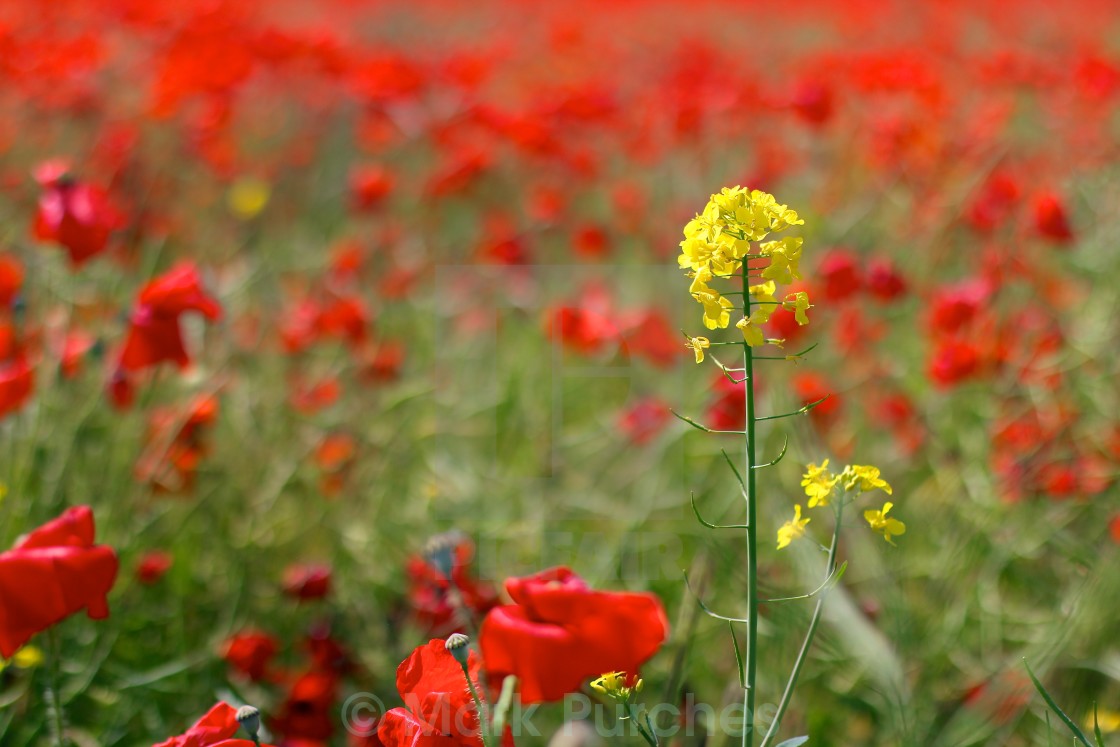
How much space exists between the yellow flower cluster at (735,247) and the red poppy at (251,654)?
66 centimetres

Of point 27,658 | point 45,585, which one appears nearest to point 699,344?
point 45,585

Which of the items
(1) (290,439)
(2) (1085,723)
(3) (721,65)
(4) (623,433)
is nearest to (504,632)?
(2) (1085,723)

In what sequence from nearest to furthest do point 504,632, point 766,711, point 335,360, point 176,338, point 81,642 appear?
point 504,632 → point 766,711 → point 176,338 → point 81,642 → point 335,360

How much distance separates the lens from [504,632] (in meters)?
0.62

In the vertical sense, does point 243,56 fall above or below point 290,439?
above

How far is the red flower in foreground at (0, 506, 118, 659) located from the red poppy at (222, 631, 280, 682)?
34 centimetres

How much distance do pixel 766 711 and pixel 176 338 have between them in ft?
2.02

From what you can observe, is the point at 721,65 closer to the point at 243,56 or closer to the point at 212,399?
the point at 243,56

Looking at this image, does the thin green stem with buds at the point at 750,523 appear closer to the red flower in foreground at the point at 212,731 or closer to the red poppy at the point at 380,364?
the red flower in foreground at the point at 212,731

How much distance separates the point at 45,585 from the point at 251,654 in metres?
0.38

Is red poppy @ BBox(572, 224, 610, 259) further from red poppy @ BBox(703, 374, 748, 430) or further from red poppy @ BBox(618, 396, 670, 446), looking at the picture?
red poppy @ BBox(703, 374, 748, 430)

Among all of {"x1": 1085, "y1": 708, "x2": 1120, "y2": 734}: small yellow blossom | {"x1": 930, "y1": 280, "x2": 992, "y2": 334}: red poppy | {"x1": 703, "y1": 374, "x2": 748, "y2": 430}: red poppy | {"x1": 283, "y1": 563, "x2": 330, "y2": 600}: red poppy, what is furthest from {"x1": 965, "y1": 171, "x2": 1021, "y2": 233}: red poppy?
{"x1": 283, "y1": 563, "x2": 330, "y2": 600}: red poppy

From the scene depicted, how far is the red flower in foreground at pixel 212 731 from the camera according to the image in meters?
0.57

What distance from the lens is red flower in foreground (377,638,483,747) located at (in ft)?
1.78
